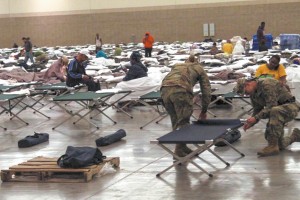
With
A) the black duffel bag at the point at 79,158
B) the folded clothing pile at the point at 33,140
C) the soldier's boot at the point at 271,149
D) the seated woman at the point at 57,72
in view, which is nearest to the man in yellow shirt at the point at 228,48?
the seated woman at the point at 57,72

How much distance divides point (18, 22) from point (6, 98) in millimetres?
35512

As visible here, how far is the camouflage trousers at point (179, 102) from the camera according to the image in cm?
951

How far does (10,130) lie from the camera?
13.9 metres

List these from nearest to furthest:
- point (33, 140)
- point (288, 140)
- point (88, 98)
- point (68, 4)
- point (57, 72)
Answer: point (288, 140) → point (33, 140) → point (88, 98) → point (57, 72) → point (68, 4)

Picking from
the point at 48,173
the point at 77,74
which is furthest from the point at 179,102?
the point at 77,74

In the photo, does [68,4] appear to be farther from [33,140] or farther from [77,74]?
[33,140]

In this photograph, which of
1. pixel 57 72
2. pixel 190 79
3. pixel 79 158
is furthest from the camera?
pixel 57 72

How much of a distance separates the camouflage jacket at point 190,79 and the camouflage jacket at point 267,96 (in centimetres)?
67

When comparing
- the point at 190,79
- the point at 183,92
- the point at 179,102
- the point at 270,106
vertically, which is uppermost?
the point at 190,79

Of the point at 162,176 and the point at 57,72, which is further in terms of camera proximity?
the point at 57,72

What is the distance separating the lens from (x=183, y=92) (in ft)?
31.1

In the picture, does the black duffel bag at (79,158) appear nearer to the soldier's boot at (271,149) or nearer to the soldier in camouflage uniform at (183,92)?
A: the soldier in camouflage uniform at (183,92)

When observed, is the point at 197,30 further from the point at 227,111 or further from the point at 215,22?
the point at 227,111

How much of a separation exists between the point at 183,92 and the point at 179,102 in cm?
16
